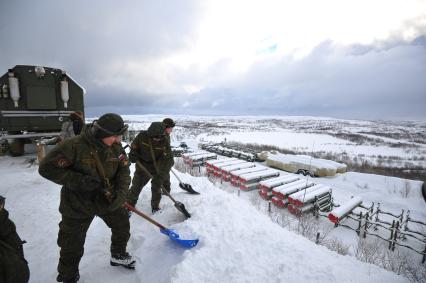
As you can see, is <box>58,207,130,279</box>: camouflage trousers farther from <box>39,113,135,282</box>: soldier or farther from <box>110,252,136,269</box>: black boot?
<box>110,252,136,269</box>: black boot

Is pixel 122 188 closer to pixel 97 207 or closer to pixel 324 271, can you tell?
pixel 97 207

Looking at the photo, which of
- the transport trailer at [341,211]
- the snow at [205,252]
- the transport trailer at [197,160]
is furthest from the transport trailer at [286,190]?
the transport trailer at [197,160]

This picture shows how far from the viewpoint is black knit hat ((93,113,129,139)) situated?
7.37 ft

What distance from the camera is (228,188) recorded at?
10828 mm

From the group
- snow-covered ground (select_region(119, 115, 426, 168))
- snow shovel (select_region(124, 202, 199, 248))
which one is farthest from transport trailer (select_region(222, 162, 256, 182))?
snow shovel (select_region(124, 202, 199, 248))

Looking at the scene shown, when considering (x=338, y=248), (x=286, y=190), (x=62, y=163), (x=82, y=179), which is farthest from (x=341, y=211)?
(x=62, y=163)

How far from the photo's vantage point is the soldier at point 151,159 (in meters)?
4.28

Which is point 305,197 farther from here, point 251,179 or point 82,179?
point 82,179

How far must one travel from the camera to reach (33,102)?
24.4 feet

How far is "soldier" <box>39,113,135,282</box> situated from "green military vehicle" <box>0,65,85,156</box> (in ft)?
22.5

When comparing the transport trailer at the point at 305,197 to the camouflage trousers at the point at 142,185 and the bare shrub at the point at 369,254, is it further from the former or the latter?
the camouflage trousers at the point at 142,185

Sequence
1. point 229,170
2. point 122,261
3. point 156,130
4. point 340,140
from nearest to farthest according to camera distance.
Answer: point 122,261
point 156,130
point 229,170
point 340,140

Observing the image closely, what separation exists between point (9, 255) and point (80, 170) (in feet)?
→ 2.82

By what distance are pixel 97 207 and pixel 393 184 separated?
14934 millimetres
